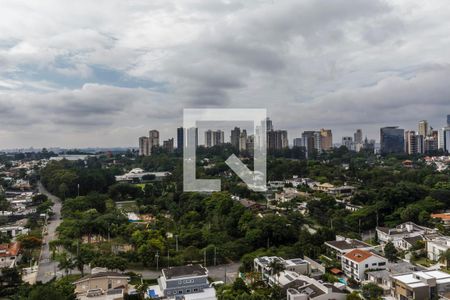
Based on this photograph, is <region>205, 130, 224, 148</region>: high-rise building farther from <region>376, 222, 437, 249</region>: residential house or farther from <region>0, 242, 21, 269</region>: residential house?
<region>0, 242, 21, 269</region>: residential house

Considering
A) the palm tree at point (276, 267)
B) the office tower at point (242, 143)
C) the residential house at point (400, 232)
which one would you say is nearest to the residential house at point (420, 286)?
the palm tree at point (276, 267)

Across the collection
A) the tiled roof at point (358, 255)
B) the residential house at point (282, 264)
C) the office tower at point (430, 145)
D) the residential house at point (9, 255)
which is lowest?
the residential house at point (9, 255)

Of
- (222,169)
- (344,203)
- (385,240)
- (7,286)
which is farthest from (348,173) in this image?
(7,286)

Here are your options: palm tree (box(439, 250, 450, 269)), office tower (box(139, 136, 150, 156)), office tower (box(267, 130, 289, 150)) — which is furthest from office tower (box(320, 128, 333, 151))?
palm tree (box(439, 250, 450, 269))

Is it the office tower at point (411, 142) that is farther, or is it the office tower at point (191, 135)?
the office tower at point (411, 142)

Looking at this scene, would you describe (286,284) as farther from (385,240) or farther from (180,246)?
(385,240)

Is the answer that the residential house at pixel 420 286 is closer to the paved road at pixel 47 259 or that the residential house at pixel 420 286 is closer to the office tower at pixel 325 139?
the paved road at pixel 47 259

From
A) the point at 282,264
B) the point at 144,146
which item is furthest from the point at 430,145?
the point at 282,264
